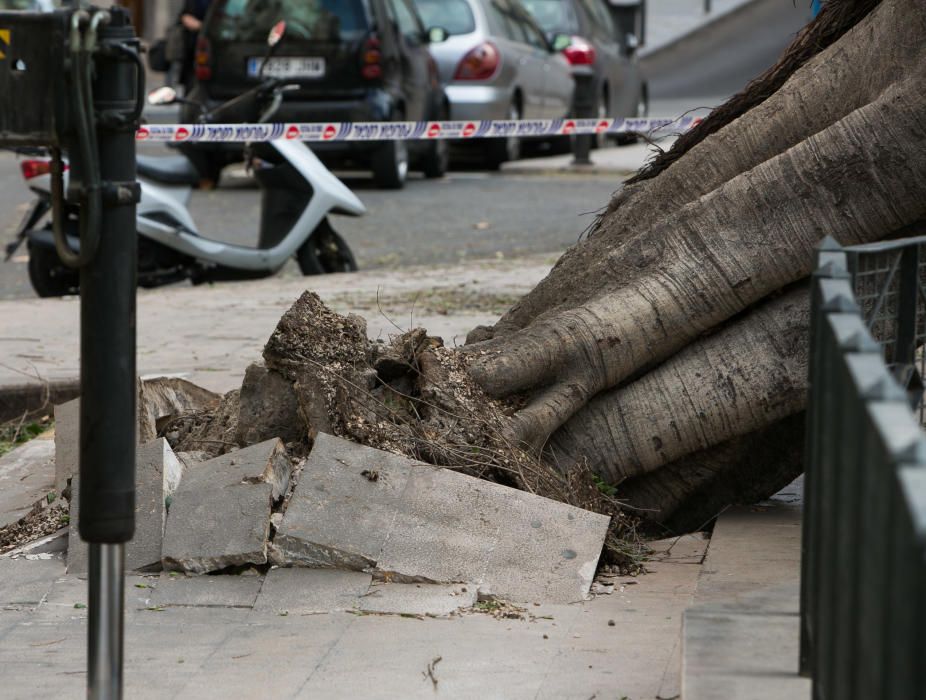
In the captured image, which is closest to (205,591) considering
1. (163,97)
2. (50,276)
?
(50,276)

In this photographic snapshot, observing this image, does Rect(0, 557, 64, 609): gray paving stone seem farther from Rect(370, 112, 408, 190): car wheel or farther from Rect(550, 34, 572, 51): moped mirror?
Rect(550, 34, 572, 51): moped mirror

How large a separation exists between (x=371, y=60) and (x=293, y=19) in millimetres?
843

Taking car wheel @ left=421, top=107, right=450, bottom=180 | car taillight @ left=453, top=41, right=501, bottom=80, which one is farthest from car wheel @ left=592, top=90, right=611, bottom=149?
car wheel @ left=421, top=107, right=450, bottom=180

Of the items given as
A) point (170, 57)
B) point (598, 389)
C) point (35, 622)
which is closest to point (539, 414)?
point (598, 389)

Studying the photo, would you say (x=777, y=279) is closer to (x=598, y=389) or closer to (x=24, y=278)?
(x=598, y=389)

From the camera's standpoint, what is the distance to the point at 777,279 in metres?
4.88

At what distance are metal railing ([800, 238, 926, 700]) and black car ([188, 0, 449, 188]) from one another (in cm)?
1233

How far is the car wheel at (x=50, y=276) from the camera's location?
31.6 ft

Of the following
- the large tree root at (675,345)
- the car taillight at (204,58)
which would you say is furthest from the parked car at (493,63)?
the large tree root at (675,345)

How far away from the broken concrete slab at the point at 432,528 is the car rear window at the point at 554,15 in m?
16.8

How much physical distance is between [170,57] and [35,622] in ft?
46.6

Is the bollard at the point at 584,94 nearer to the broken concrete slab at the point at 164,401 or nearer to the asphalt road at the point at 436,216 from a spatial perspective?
the asphalt road at the point at 436,216

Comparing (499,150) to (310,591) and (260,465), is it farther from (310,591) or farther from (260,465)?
(310,591)

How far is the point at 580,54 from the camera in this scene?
20.6m
